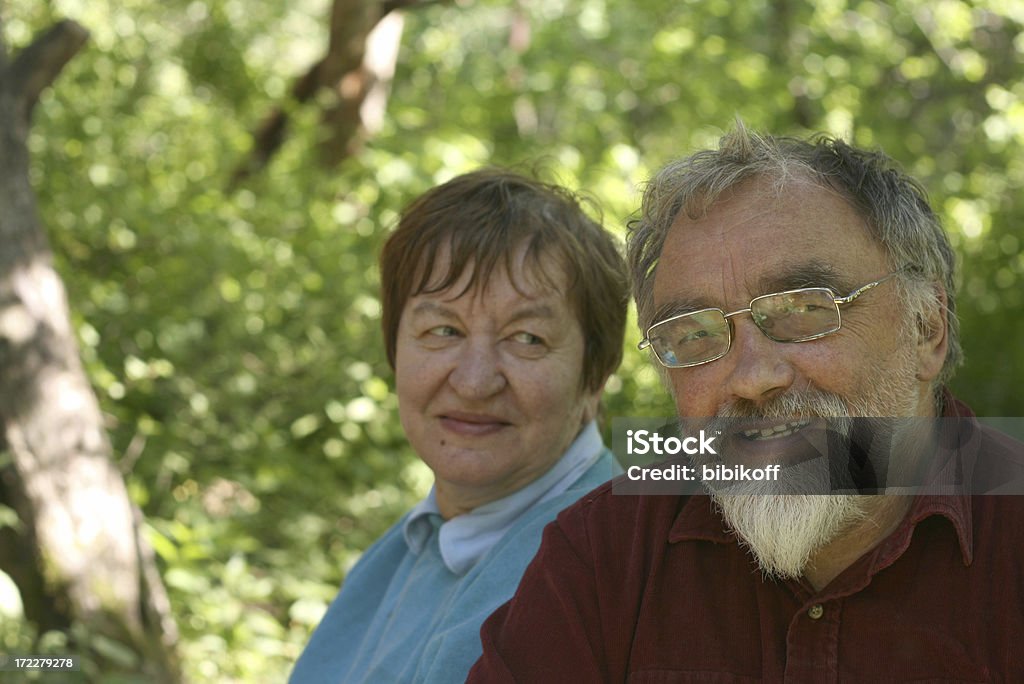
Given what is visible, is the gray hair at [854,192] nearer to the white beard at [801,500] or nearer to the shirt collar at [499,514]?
the white beard at [801,500]

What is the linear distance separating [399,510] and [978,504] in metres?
3.33

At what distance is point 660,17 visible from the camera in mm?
7238

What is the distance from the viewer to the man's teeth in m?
1.60

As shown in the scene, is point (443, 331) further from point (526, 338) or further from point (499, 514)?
point (499, 514)

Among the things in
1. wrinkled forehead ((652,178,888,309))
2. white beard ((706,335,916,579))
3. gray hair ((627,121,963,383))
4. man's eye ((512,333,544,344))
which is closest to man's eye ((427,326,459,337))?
man's eye ((512,333,544,344))

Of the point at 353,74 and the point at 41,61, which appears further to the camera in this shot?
the point at 353,74

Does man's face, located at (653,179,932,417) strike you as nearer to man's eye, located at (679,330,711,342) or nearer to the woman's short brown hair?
man's eye, located at (679,330,711,342)

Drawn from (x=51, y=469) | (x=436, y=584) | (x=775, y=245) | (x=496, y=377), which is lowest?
(x=51, y=469)

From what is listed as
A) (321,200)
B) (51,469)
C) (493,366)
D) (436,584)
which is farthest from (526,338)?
(321,200)

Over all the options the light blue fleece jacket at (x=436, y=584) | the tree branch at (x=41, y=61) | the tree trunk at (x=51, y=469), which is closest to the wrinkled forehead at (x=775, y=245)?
the light blue fleece jacket at (x=436, y=584)

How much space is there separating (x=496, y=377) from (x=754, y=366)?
2.29ft

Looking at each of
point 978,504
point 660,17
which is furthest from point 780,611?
point 660,17

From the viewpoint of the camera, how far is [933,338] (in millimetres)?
1731

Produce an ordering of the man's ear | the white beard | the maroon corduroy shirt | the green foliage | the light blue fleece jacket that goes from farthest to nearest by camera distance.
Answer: the green foliage
the light blue fleece jacket
the man's ear
the white beard
the maroon corduroy shirt
